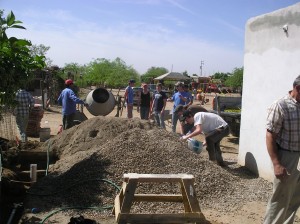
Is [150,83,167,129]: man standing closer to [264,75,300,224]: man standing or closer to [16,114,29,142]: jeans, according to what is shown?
[16,114,29,142]: jeans

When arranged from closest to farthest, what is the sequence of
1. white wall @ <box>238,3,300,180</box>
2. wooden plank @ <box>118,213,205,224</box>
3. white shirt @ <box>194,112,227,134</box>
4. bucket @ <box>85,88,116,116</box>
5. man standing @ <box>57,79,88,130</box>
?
wooden plank @ <box>118,213,205,224</box> < white wall @ <box>238,3,300,180</box> < white shirt @ <box>194,112,227,134</box> < man standing @ <box>57,79,88,130</box> < bucket @ <box>85,88,116,116</box>

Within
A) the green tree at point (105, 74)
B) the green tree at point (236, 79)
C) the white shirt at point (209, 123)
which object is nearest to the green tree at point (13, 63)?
the white shirt at point (209, 123)

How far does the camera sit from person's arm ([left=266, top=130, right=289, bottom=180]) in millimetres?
3809

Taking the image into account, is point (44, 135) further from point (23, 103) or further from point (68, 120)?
point (23, 103)

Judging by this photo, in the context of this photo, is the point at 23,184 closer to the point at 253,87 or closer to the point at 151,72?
the point at 253,87

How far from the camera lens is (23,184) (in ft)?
20.8

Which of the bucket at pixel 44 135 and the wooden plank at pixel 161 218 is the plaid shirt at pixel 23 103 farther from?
the wooden plank at pixel 161 218

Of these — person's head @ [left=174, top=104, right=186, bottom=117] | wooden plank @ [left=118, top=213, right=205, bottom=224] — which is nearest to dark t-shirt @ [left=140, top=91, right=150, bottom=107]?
person's head @ [left=174, top=104, right=186, bottom=117]

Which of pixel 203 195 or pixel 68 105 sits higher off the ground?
pixel 68 105

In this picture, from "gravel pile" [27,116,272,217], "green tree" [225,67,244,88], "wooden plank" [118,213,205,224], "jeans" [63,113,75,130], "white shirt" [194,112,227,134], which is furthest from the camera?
"green tree" [225,67,244,88]

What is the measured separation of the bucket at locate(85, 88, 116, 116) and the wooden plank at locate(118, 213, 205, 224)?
342 inches

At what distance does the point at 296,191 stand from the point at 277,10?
3.94 meters

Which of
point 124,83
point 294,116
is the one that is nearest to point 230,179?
point 294,116

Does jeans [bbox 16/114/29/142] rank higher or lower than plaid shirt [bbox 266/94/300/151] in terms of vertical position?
lower
